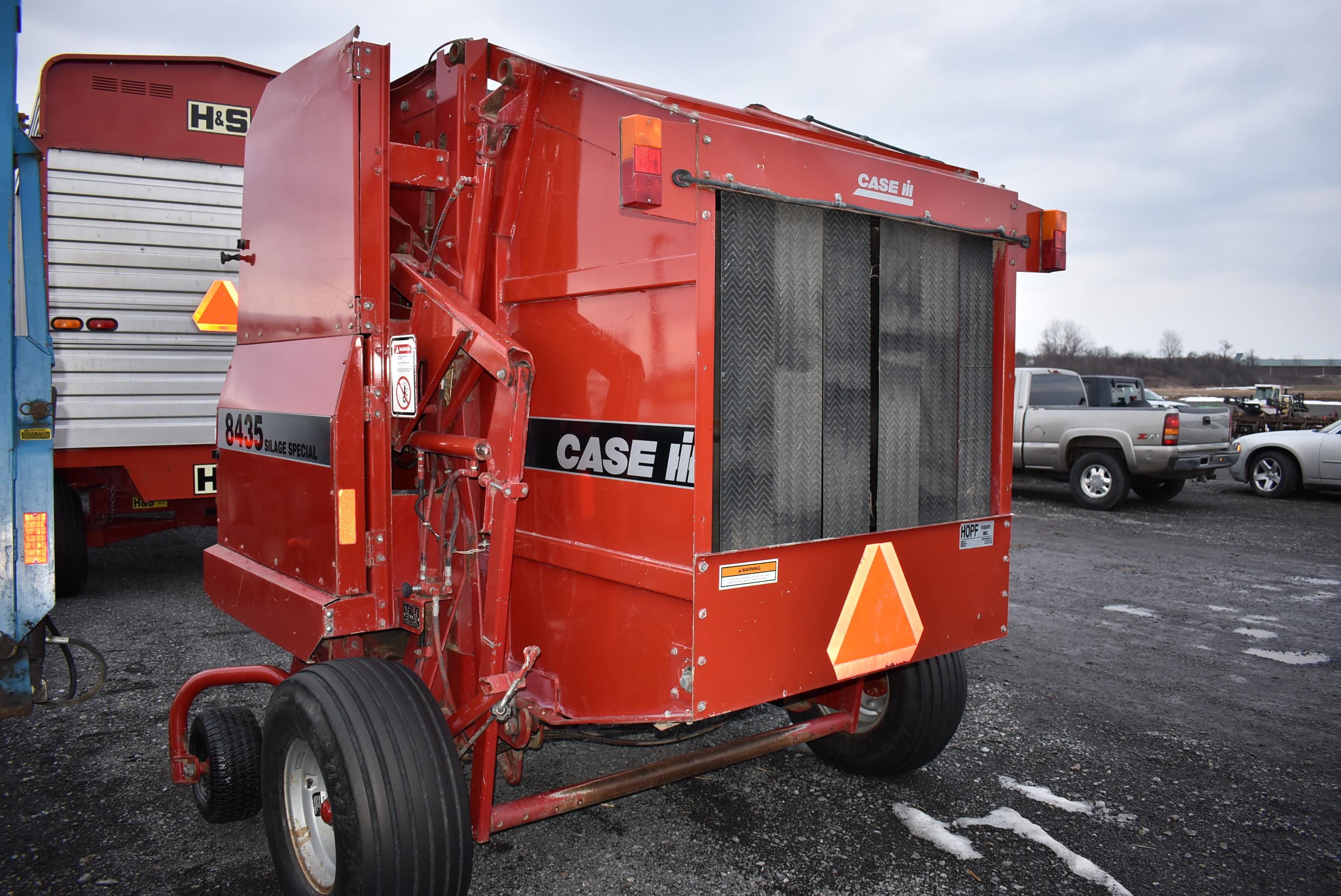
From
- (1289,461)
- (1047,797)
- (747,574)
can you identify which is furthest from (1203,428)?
(747,574)

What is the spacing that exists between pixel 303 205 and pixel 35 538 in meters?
Result: 1.59

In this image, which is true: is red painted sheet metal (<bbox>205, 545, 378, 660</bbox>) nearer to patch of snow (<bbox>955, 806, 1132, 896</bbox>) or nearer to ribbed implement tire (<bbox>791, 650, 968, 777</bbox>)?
ribbed implement tire (<bbox>791, 650, 968, 777</bbox>)

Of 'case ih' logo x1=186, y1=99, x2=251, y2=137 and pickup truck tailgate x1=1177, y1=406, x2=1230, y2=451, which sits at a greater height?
'case ih' logo x1=186, y1=99, x2=251, y2=137

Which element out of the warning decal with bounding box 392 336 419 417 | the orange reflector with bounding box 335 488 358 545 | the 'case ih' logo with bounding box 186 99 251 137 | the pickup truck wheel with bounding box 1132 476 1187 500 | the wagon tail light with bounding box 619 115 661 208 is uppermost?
the 'case ih' logo with bounding box 186 99 251 137

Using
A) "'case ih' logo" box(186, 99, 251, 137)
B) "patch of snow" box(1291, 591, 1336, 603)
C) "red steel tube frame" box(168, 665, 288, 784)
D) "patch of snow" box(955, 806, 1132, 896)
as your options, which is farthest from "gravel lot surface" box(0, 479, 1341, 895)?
"'case ih' logo" box(186, 99, 251, 137)

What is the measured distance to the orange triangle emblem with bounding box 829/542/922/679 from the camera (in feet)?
9.91

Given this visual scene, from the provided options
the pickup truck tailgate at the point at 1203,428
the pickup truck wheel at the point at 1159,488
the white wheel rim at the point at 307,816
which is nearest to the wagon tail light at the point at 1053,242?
the white wheel rim at the point at 307,816

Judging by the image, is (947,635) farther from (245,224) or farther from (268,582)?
(245,224)

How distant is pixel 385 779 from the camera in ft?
8.50

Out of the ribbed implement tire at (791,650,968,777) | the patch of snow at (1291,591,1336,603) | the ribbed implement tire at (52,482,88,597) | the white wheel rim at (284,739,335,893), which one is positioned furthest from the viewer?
the patch of snow at (1291,591,1336,603)

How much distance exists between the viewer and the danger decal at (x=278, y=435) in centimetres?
317

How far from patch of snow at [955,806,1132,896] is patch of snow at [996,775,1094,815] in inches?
7.8

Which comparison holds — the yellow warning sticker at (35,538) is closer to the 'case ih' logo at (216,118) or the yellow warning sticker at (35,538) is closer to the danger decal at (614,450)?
the danger decal at (614,450)

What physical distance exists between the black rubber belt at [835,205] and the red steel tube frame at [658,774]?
6.38ft
